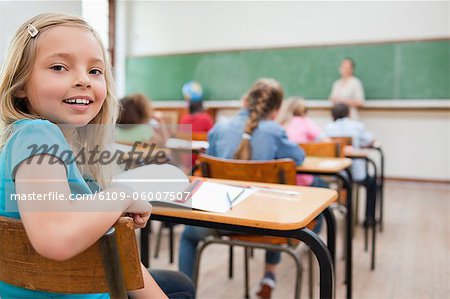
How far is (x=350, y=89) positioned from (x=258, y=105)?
3.80 metres

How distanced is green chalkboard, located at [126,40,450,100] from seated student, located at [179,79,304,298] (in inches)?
153

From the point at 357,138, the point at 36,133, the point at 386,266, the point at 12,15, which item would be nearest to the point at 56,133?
the point at 36,133

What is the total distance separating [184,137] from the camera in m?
3.54

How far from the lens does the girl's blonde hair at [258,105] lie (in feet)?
7.34

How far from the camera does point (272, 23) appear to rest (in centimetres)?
636

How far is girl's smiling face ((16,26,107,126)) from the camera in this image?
0.87m

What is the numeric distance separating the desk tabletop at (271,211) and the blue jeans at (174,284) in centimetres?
16

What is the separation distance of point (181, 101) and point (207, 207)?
595cm

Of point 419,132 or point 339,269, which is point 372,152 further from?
point 339,269

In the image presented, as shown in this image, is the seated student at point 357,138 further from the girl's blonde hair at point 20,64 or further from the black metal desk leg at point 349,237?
the girl's blonde hair at point 20,64

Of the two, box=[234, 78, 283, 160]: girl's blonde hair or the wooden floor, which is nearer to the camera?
box=[234, 78, 283, 160]: girl's blonde hair

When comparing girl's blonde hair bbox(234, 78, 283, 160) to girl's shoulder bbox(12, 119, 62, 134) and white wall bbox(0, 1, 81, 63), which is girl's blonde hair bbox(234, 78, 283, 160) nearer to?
white wall bbox(0, 1, 81, 63)

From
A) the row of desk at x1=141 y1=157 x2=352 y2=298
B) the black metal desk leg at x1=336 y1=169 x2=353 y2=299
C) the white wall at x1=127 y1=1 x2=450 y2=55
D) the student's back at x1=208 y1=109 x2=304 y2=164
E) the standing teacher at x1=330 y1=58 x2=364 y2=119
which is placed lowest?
the black metal desk leg at x1=336 y1=169 x2=353 y2=299

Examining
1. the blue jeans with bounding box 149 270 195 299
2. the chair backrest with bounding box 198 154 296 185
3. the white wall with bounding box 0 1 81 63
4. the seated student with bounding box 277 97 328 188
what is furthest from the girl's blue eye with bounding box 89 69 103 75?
the seated student with bounding box 277 97 328 188
